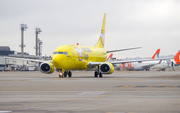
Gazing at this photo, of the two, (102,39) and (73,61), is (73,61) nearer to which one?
(73,61)

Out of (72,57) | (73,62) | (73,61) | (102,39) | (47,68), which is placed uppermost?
(102,39)

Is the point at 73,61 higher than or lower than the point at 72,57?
lower

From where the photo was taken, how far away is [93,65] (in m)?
41.7

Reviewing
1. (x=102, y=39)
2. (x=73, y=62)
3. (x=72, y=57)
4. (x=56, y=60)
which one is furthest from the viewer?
(x=102, y=39)

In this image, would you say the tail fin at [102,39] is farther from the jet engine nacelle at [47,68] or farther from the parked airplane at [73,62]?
the jet engine nacelle at [47,68]

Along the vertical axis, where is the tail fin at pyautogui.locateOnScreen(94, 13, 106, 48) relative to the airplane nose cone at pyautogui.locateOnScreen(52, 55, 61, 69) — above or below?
above

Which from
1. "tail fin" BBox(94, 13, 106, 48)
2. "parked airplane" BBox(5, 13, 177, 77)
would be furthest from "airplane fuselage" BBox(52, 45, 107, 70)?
"tail fin" BBox(94, 13, 106, 48)

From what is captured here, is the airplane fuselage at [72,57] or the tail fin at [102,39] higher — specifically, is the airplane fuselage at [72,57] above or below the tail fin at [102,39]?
below

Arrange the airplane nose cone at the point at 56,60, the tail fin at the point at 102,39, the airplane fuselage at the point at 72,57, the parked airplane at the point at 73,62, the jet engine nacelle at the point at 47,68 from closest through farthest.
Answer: the airplane nose cone at the point at 56,60
the airplane fuselage at the point at 72,57
the parked airplane at the point at 73,62
the jet engine nacelle at the point at 47,68
the tail fin at the point at 102,39

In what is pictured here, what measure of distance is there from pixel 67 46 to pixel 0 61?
71.5 m

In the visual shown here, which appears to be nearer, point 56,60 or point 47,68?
point 56,60

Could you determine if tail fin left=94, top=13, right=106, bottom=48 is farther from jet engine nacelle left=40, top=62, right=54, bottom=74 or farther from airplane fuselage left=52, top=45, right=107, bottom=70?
jet engine nacelle left=40, top=62, right=54, bottom=74

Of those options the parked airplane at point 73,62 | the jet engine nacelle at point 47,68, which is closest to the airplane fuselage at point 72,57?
the parked airplane at point 73,62

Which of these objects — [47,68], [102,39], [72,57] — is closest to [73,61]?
[72,57]
